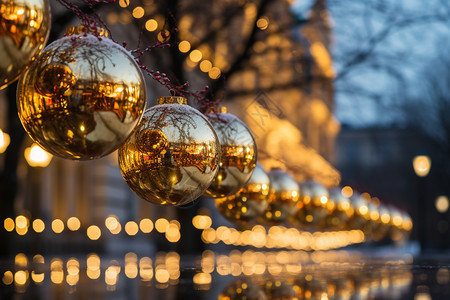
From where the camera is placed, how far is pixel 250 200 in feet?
22.6

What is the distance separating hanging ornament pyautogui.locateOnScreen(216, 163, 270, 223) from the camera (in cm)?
688

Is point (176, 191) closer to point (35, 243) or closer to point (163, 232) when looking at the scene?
point (35, 243)

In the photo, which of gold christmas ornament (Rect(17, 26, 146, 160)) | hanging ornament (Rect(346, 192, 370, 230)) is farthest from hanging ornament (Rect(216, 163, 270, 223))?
hanging ornament (Rect(346, 192, 370, 230))

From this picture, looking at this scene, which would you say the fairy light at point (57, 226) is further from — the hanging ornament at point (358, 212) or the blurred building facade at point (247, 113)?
the hanging ornament at point (358, 212)

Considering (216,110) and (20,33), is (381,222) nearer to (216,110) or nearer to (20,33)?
(216,110)

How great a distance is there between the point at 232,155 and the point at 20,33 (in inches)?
111

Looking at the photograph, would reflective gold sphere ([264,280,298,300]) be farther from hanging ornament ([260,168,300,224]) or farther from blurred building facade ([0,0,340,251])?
hanging ornament ([260,168,300,224])

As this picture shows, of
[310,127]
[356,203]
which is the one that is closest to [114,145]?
[356,203]

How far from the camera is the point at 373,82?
18.3 meters

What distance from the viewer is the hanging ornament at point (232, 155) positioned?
18.8ft

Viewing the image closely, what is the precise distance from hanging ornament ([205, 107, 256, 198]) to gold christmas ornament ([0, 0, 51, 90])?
8.50 feet

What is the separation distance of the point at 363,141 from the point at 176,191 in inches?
4375

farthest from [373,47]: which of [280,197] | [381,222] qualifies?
[280,197]

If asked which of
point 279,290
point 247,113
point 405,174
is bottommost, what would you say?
point 279,290
